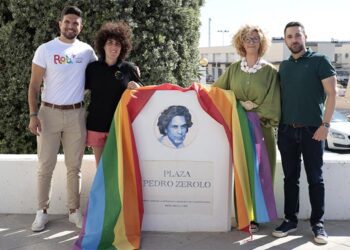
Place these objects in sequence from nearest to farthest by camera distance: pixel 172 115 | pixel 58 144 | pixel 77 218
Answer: pixel 172 115 < pixel 58 144 < pixel 77 218

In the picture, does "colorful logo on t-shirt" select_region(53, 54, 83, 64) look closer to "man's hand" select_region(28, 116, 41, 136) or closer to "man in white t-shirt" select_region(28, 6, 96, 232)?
"man in white t-shirt" select_region(28, 6, 96, 232)

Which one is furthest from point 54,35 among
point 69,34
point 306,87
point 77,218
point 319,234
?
point 319,234

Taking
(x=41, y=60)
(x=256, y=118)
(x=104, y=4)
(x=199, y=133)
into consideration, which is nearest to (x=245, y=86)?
(x=256, y=118)

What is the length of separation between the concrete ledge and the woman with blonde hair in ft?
2.91

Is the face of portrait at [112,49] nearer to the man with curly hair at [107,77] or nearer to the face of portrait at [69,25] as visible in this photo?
the man with curly hair at [107,77]

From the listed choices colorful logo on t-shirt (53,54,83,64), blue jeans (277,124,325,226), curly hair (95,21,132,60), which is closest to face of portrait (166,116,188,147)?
curly hair (95,21,132,60)

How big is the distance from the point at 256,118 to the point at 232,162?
0.47 metres

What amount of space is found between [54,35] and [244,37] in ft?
8.46

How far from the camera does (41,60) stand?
14.3ft

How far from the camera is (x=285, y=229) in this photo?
4535 millimetres

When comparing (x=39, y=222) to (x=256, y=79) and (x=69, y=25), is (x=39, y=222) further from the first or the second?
(x=256, y=79)

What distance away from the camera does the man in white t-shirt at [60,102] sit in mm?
4379

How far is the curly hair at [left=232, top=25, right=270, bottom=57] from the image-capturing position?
439 cm

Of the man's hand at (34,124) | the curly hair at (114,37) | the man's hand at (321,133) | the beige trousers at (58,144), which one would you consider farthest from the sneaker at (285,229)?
the man's hand at (34,124)
